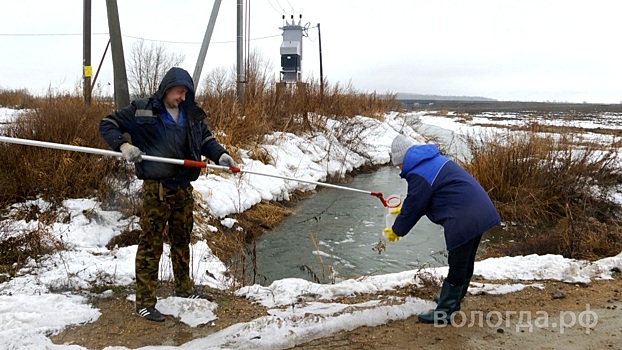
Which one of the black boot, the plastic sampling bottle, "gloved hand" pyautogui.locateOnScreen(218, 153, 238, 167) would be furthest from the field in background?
the black boot

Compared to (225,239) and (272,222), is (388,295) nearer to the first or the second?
(225,239)

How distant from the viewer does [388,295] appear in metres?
4.10

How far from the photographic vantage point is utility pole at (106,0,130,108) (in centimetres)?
726

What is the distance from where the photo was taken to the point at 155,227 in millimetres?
3406

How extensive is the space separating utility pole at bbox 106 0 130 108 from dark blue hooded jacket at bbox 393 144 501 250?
5.78 meters

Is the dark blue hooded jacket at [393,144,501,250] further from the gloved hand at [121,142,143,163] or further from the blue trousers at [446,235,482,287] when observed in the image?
the gloved hand at [121,142,143,163]

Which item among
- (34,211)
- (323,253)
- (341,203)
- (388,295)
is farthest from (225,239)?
(341,203)

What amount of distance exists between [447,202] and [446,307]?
0.90 meters

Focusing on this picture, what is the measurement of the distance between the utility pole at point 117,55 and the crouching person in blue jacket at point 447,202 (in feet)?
18.7

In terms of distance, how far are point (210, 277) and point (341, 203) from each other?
5176mm

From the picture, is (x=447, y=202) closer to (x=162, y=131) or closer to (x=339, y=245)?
(x=162, y=131)

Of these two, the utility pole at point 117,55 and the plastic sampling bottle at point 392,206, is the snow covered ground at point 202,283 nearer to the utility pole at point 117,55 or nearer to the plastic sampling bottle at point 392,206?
the plastic sampling bottle at point 392,206

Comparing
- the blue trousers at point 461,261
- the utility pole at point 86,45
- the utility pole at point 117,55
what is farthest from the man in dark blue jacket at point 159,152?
the utility pole at point 86,45

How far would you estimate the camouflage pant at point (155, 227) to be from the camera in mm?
3369
